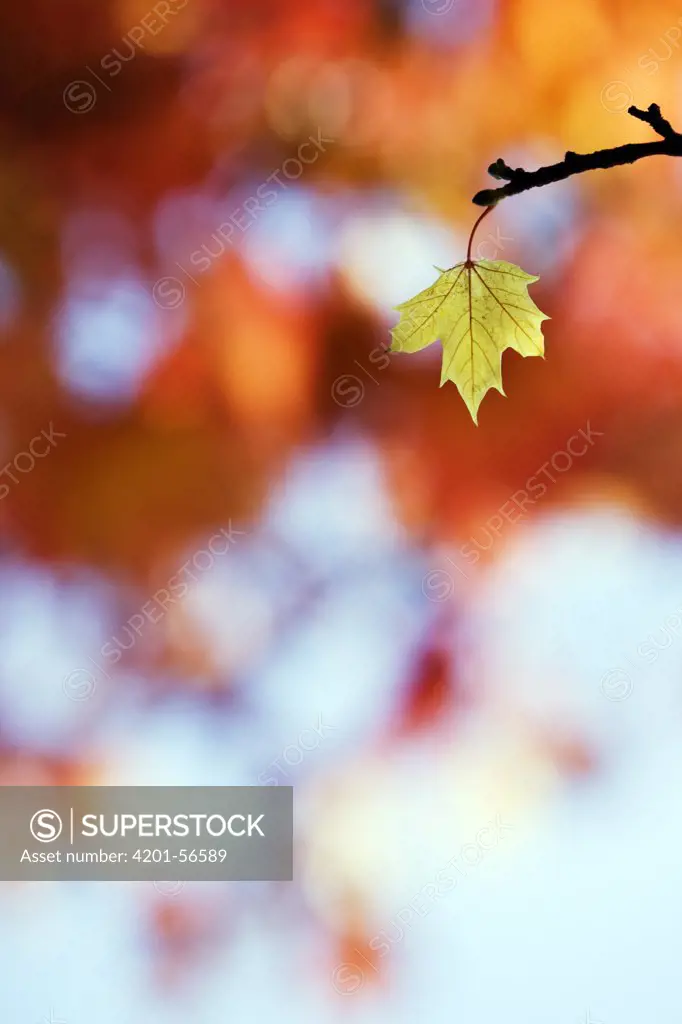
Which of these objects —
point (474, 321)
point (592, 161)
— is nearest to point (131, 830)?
point (474, 321)

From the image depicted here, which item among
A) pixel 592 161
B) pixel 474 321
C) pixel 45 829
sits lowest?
pixel 592 161

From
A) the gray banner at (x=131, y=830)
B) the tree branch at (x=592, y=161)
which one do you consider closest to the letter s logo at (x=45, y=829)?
the gray banner at (x=131, y=830)

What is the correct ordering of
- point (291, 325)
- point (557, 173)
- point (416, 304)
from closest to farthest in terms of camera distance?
point (557, 173), point (416, 304), point (291, 325)

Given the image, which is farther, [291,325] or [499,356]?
[291,325]

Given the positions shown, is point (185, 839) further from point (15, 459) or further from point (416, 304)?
point (416, 304)

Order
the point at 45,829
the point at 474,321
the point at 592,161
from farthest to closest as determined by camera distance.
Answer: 1. the point at 45,829
2. the point at 474,321
3. the point at 592,161

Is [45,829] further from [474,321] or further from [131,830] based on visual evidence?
[474,321]

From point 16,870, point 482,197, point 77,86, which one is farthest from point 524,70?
point 16,870

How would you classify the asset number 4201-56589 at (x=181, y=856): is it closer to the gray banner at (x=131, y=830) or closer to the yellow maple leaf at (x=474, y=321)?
the gray banner at (x=131, y=830)
